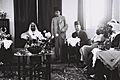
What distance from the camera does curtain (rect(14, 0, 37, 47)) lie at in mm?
7520

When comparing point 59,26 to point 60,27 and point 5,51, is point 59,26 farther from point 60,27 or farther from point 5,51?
point 5,51

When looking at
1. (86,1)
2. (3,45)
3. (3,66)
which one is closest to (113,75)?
(3,66)

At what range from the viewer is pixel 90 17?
7.20m

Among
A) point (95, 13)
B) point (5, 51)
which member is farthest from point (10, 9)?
point (95, 13)

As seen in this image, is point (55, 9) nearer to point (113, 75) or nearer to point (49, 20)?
point (49, 20)

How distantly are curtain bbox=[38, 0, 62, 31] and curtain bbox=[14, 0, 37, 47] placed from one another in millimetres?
189

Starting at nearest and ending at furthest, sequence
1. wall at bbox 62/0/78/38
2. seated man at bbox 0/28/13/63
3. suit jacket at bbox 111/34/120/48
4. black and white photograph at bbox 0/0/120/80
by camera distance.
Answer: suit jacket at bbox 111/34/120/48 → seated man at bbox 0/28/13/63 → black and white photograph at bbox 0/0/120/80 → wall at bbox 62/0/78/38

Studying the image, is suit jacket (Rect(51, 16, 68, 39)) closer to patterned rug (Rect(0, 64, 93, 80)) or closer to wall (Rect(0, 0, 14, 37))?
patterned rug (Rect(0, 64, 93, 80))

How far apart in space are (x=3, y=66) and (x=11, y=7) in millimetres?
2711

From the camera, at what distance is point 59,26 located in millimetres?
7047

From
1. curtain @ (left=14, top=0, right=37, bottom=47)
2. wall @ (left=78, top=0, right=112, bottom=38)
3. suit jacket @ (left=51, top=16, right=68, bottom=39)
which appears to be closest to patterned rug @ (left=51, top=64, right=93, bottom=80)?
suit jacket @ (left=51, top=16, right=68, bottom=39)

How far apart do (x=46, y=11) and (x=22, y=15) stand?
760 mm

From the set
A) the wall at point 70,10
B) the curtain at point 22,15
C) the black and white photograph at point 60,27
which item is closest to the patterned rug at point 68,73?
the black and white photograph at point 60,27

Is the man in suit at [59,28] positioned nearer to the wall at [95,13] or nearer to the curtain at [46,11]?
the curtain at [46,11]
